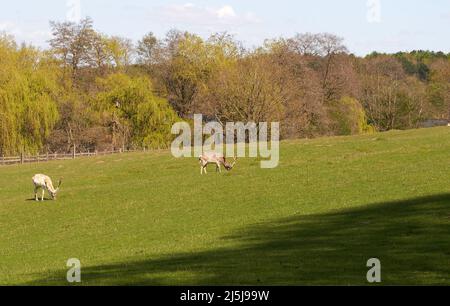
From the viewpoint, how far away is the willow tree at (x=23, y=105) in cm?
7206

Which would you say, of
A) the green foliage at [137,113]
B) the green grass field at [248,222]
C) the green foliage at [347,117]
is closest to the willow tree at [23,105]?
the green foliage at [137,113]

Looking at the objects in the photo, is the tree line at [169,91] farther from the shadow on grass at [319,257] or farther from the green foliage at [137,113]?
the shadow on grass at [319,257]

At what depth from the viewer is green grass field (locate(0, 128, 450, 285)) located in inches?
620

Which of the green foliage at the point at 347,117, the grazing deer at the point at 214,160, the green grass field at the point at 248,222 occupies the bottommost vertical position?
the green grass field at the point at 248,222

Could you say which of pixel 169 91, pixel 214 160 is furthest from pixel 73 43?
pixel 214 160

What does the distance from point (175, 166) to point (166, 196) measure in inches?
556

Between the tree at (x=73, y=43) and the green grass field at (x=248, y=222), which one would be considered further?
the tree at (x=73, y=43)

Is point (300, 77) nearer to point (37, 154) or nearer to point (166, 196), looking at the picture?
point (37, 154)

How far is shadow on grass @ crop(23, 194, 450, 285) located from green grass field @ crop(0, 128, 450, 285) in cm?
4

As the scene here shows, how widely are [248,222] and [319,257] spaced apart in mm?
8527

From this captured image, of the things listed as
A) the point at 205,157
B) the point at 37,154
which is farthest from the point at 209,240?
the point at 37,154

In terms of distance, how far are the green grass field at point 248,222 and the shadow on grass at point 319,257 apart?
0.13ft

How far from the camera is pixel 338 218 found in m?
23.1

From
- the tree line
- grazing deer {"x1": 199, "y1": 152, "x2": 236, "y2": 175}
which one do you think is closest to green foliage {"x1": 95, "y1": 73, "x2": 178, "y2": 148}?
the tree line
